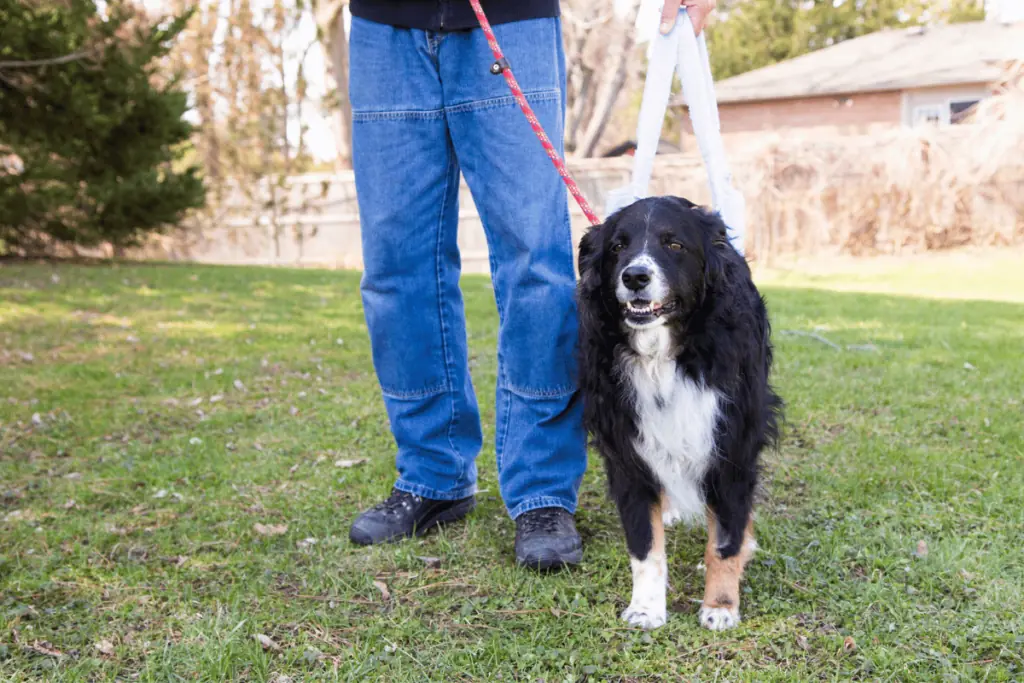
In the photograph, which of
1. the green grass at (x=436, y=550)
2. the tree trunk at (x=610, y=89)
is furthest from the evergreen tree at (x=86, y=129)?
the tree trunk at (x=610, y=89)

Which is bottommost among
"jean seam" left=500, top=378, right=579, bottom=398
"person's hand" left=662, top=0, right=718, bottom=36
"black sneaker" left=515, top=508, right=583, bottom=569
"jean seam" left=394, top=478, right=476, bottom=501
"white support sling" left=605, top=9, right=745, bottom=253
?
"black sneaker" left=515, top=508, right=583, bottom=569

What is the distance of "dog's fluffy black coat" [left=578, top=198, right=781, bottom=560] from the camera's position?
2350 millimetres

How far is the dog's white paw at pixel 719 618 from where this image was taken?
2.29m

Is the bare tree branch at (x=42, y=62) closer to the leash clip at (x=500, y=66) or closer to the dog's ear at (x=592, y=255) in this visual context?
the leash clip at (x=500, y=66)

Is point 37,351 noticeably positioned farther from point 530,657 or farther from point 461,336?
point 530,657

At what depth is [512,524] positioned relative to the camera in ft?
9.93

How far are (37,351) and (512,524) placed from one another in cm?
464

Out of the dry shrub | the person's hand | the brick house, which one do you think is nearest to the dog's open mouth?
the person's hand

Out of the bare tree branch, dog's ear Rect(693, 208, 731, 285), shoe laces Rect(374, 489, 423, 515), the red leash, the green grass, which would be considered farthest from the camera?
the bare tree branch

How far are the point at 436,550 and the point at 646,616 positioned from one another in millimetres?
792

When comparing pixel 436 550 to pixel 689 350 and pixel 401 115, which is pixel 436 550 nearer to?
pixel 689 350

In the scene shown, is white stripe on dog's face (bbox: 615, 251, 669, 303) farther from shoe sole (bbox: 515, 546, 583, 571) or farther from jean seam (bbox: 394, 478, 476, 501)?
jean seam (bbox: 394, 478, 476, 501)

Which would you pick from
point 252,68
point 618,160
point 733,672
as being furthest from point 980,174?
point 733,672

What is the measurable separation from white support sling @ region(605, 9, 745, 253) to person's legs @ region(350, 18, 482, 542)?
0.59 meters
